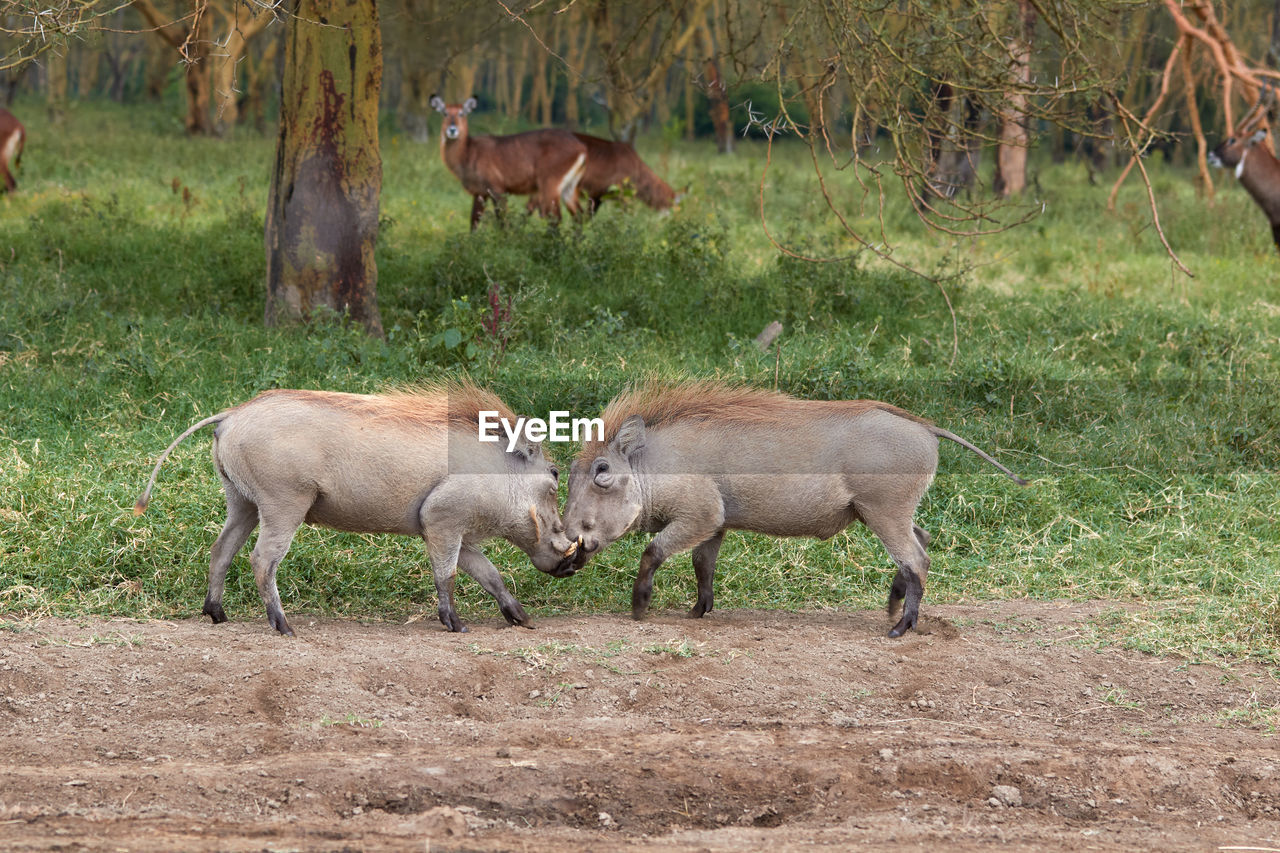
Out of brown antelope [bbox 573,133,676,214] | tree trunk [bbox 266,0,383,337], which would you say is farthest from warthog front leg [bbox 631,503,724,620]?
brown antelope [bbox 573,133,676,214]

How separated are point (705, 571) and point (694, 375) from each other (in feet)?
7.70

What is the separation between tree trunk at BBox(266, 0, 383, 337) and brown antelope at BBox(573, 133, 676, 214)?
18.3 feet

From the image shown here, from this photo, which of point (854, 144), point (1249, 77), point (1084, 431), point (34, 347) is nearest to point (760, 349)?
point (1084, 431)

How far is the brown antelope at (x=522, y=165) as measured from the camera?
13.3m

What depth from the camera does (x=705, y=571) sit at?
213 inches

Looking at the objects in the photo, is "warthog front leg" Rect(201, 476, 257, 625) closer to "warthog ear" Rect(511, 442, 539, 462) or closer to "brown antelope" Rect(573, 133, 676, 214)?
"warthog ear" Rect(511, 442, 539, 462)

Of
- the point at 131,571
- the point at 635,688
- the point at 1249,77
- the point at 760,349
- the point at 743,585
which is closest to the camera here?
the point at 1249,77

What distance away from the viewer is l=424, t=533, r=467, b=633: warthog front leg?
199 inches

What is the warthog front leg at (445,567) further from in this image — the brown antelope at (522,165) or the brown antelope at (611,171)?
the brown antelope at (611,171)

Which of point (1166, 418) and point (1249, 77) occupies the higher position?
point (1249, 77)

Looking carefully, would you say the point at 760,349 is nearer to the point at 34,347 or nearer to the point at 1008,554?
the point at 1008,554

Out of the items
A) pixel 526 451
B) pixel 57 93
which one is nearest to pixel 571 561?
pixel 526 451

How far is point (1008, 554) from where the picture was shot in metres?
6.11

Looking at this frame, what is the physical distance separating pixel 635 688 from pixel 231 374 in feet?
12.3
